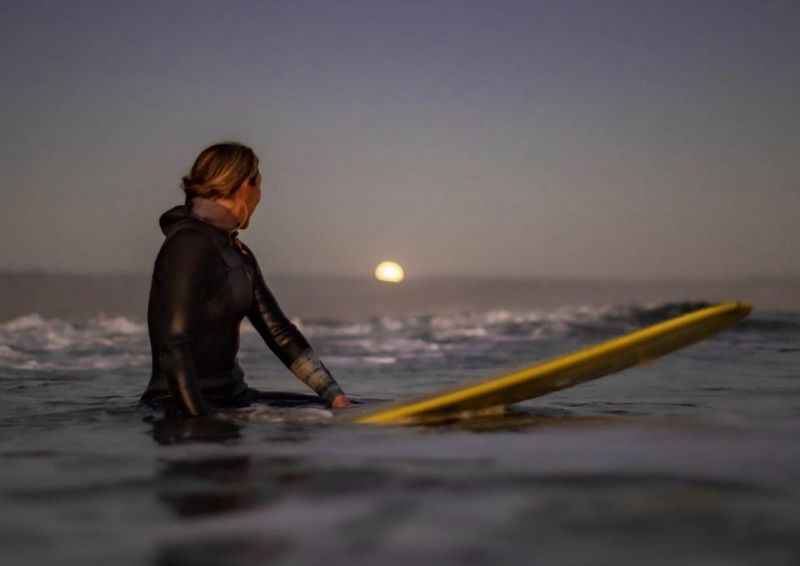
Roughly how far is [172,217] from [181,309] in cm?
51

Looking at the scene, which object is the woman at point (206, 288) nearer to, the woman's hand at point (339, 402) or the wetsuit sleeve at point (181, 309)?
the wetsuit sleeve at point (181, 309)

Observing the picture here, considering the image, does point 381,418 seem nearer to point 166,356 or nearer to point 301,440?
point 301,440

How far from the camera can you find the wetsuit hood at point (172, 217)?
167 inches

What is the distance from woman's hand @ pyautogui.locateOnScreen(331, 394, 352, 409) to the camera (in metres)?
4.75

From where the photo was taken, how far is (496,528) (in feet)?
7.48

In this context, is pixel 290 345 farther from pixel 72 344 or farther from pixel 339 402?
pixel 72 344

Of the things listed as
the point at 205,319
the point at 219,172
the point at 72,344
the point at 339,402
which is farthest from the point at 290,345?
the point at 72,344

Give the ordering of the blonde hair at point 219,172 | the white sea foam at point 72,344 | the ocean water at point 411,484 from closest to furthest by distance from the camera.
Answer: the ocean water at point 411,484 < the blonde hair at point 219,172 < the white sea foam at point 72,344

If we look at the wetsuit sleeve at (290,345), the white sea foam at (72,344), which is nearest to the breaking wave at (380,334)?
the white sea foam at (72,344)

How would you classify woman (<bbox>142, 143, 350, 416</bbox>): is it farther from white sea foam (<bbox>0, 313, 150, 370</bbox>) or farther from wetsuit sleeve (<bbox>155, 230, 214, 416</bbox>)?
white sea foam (<bbox>0, 313, 150, 370</bbox>)

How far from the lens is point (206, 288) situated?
4.21 m

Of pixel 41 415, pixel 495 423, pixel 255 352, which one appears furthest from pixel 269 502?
pixel 255 352

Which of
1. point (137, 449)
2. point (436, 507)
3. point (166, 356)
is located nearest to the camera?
point (436, 507)

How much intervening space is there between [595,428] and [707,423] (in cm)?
63
